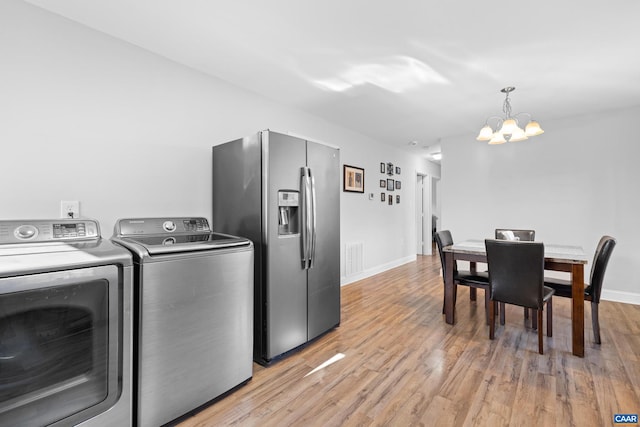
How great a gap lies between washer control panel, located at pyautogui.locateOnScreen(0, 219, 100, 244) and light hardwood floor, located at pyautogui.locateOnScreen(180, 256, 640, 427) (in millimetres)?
1288

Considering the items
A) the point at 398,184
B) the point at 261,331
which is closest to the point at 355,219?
the point at 398,184

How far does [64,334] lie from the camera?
1.31m

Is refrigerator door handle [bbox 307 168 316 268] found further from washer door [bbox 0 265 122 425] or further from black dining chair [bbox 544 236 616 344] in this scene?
black dining chair [bbox 544 236 616 344]

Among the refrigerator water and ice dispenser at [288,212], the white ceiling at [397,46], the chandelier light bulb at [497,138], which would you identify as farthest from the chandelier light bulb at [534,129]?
the refrigerator water and ice dispenser at [288,212]

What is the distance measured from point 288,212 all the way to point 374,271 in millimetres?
3069

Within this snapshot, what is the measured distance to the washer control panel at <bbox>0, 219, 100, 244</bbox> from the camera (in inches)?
62.0

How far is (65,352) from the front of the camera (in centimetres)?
131

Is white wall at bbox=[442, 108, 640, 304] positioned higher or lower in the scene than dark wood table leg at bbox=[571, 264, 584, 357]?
higher

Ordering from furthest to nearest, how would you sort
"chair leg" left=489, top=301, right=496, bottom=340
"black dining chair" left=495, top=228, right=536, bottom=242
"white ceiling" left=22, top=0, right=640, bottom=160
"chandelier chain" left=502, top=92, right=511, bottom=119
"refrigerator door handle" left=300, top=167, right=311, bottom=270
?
"black dining chair" left=495, top=228, right=536, bottom=242 → "chandelier chain" left=502, top=92, right=511, bottom=119 → "chair leg" left=489, top=301, right=496, bottom=340 → "refrigerator door handle" left=300, top=167, right=311, bottom=270 → "white ceiling" left=22, top=0, right=640, bottom=160

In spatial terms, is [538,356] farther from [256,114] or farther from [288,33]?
[256,114]

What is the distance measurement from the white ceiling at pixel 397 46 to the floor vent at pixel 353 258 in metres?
2.10

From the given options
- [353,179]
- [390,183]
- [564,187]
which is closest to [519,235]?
[564,187]

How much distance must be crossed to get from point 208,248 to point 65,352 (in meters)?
0.77

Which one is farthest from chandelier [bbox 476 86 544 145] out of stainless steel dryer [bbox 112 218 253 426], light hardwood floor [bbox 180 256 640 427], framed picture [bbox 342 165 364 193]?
stainless steel dryer [bbox 112 218 253 426]
